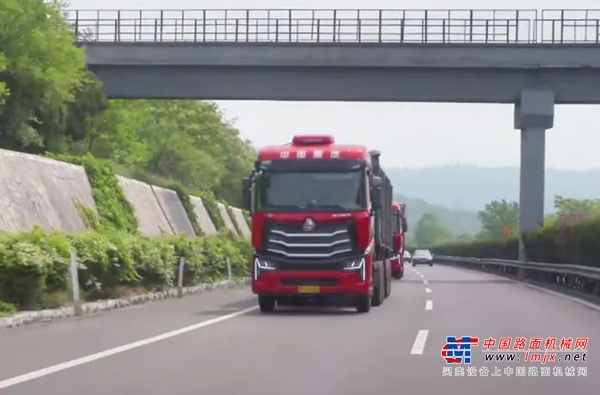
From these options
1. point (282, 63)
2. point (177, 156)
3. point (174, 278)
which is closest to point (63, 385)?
point (174, 278)

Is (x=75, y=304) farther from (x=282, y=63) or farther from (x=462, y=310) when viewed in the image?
(x=282, y=63)

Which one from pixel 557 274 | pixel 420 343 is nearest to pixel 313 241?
pixel 420 343

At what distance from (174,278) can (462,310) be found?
10444mm

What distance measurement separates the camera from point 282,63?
1706 inches

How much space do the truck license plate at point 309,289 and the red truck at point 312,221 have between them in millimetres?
18

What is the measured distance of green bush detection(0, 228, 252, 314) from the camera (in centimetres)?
1989

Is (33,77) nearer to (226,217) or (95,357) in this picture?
(226,217)

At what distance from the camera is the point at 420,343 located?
1576 centimetres

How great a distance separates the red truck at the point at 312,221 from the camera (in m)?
22.2

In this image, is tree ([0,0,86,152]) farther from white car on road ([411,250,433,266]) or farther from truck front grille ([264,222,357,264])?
white car on road ([411,250,433,266])

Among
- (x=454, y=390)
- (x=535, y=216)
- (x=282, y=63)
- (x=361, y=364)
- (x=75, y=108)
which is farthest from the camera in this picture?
(x=75, y=108)

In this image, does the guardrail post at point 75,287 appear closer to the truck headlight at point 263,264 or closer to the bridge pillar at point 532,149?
the truck headlight at point 263,264

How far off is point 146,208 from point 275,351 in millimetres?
28476

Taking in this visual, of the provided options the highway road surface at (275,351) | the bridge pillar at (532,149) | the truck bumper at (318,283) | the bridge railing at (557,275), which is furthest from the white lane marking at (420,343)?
the bridge pillar at (532,149)
